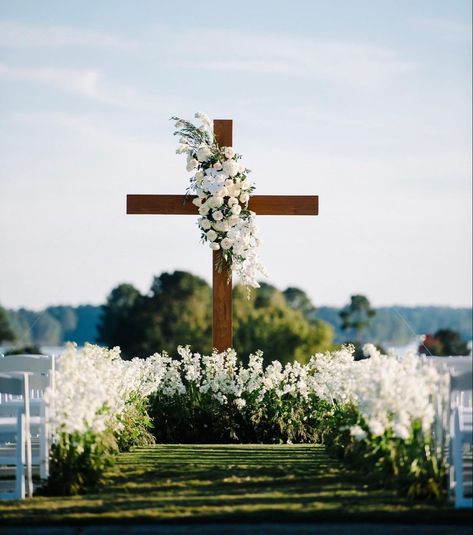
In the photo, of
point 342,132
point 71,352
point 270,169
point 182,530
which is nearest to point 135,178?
point 270,169

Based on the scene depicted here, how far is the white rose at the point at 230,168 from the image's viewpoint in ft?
38.7

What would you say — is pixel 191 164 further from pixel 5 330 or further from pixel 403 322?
pixel 403 322

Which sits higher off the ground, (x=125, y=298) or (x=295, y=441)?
(x=125, y=298)

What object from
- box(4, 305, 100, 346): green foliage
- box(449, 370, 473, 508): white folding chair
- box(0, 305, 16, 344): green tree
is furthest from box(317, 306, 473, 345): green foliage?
box(449, 370, 473, 508): white folding chair

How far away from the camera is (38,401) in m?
9.15

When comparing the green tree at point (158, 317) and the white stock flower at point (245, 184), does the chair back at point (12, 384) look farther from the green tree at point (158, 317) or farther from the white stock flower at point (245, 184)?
the green tree at point (158, 317)

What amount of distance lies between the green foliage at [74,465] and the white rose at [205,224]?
4.12 meters

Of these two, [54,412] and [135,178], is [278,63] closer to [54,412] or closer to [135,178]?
[135,178]

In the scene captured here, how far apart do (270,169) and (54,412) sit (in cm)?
1936

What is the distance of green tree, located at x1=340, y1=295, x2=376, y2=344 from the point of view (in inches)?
1677

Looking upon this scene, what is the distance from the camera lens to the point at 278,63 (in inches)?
→ 928

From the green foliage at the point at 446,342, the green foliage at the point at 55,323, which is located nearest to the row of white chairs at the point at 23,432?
the green foliage at the point at 55,323

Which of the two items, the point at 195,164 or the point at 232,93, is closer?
the point at 195,164

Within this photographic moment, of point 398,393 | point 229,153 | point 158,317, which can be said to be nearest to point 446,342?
point 158,317
